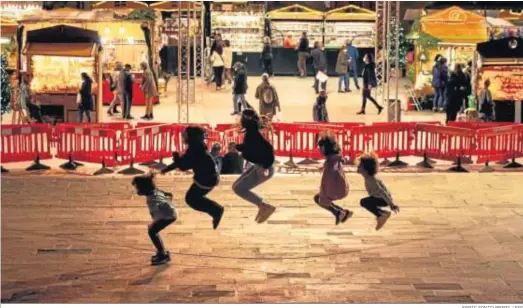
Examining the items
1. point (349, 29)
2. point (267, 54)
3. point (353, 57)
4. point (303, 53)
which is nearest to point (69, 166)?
point (353, 57)

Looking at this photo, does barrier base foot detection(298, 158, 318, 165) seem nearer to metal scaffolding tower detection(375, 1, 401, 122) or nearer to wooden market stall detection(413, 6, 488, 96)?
metal scaffolding tower detection(375, 1, 401, 122)

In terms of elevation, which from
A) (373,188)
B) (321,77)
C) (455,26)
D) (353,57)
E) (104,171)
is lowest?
(104,171)

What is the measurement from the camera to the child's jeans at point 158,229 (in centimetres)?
1419

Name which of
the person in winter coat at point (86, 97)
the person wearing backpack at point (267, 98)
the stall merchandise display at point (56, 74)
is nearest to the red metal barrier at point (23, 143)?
the person in winter coat at point (86, 97)

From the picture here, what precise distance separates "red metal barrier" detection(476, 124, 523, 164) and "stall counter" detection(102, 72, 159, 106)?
499 inches

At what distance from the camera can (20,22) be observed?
31781mm

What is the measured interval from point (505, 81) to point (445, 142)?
539cm

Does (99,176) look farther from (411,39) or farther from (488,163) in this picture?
(411,39)

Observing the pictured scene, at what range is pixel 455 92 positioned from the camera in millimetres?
26953

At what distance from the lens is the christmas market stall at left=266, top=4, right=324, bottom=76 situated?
130 ft

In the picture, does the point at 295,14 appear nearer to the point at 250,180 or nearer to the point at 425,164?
the point at 425,164

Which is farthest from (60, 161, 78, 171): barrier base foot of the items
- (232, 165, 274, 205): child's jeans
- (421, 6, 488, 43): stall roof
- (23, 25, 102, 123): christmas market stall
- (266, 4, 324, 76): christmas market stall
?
(266, 4, 324, 76): christmas market stall

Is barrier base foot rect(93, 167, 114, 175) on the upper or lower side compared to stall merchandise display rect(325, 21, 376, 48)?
lower
